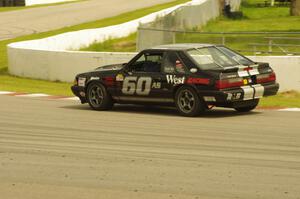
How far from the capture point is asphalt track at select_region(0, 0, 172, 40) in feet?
135

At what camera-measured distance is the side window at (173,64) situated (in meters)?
14.8

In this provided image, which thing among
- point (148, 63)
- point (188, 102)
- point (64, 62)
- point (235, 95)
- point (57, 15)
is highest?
point (148, 63)

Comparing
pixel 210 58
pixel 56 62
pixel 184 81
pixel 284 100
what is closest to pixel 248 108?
pixel 210 58

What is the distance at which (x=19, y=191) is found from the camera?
8.14m

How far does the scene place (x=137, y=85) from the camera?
1530 centimetres

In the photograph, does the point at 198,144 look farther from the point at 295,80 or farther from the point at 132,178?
the point at 295,80

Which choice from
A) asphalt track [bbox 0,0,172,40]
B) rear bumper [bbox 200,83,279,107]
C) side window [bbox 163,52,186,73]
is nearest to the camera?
rear bumper [bbox 200,83,279,107]

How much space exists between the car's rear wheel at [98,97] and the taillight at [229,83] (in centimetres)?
252

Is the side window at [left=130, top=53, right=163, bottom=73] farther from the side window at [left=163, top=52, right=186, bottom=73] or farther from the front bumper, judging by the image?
the front bumper

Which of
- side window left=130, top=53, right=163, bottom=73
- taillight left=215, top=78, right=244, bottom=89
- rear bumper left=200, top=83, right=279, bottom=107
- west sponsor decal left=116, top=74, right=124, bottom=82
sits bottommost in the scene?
rear bumper left=200, top=83, right=279, bottom=107

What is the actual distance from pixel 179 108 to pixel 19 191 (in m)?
6.69

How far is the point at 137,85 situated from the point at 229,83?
196 cm

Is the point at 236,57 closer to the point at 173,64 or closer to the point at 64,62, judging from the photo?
the point at 173,64

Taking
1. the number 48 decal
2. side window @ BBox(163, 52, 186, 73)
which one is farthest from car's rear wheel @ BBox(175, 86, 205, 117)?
the number 48 decal
